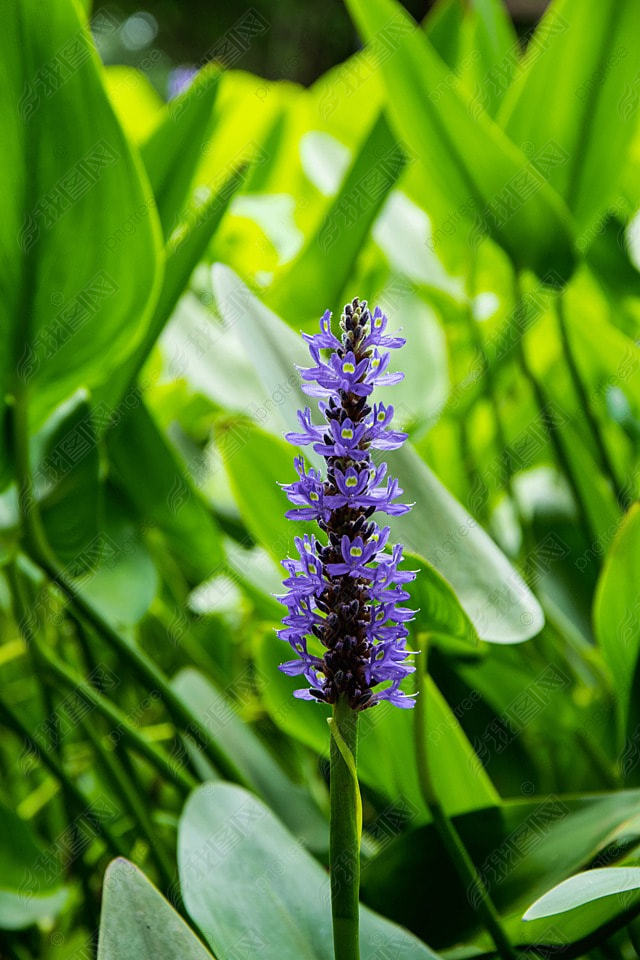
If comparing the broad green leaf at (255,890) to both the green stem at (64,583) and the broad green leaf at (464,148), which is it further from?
the broad green leaf at (464,148)

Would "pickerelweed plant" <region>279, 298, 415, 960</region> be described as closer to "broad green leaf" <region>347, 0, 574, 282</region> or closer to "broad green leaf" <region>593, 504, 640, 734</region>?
"broad green leaf" <region>593, 504, 640, 734</region>

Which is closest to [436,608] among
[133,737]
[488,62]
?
[133,737]

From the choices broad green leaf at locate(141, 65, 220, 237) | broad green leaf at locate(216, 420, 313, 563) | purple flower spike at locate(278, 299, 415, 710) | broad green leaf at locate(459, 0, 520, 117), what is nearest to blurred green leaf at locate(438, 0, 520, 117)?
broad green leaf at locate(459, 0, 520, 117)

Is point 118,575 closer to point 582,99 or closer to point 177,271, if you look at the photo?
point 177,271

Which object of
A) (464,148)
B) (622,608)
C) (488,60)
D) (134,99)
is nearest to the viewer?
(622,608)

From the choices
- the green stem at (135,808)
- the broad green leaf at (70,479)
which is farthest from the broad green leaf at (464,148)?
the green stem at (135,808)
